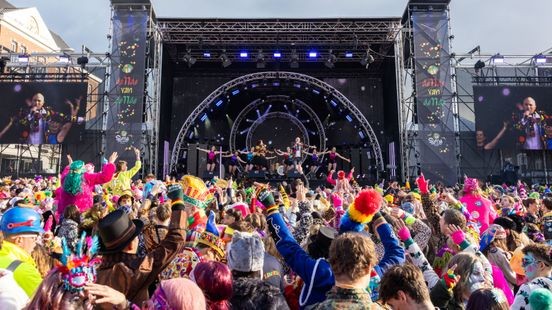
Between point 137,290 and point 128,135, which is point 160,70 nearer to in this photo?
point 128,135

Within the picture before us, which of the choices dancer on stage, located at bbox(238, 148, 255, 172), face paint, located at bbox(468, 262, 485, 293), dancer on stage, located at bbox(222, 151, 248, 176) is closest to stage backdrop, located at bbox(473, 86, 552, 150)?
dancer on stage, located at bbox(238, 148, 255, 172)

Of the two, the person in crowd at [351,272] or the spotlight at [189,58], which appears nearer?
the person in crowd at [351,272]

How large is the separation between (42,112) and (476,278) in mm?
19893

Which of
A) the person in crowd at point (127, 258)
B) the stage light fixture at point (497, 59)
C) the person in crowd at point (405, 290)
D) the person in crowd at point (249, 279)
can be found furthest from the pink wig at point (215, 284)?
the stage light fixture at point (497, 59)

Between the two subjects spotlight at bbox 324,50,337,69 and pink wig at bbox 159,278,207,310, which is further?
spotlight at bbox 324,50,337,69

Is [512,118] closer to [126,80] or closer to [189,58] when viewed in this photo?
[189,58]

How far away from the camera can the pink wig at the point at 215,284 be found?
6.63 feet

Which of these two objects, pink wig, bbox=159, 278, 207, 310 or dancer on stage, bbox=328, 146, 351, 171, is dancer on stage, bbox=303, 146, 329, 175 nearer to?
dancer on stage, bbox=328, 146, 351, 171

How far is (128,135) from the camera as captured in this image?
16.5 metres

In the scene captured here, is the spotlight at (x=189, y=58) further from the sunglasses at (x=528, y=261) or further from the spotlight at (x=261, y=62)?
the sunglasses at (x=528, y=261)

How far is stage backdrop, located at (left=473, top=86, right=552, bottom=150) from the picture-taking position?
734 inches

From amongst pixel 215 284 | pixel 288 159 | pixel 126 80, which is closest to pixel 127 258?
pixel 215 284

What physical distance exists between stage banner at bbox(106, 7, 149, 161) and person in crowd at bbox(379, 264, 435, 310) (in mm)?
15635

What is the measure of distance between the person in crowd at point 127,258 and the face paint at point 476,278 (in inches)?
67.5
